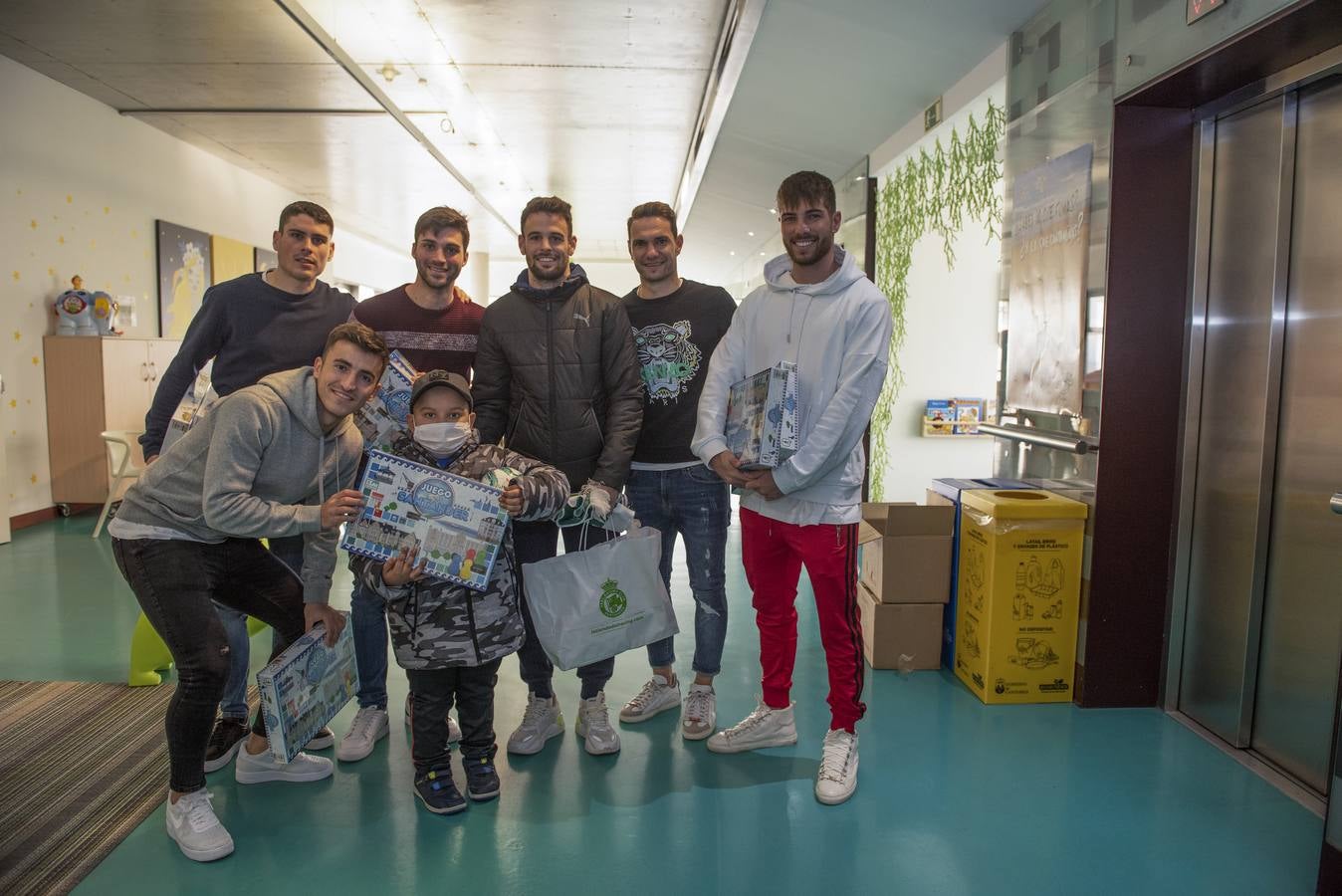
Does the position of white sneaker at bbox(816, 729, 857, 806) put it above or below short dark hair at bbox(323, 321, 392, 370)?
below

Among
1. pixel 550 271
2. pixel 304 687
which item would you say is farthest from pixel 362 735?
pixel 550 271

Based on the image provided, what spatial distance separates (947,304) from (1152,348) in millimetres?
3173

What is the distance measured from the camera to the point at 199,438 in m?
2.15

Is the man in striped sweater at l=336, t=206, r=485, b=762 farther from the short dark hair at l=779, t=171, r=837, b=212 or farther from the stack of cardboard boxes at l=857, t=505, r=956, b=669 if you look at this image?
the stack of cardboard boxes at l=857, t=505, r=956, b=669

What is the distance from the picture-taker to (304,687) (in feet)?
7.49

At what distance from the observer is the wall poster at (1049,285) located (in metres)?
3.15

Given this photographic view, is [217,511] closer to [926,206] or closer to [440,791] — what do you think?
[440,791]

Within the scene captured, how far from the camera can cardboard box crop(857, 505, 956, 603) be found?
11.3ft

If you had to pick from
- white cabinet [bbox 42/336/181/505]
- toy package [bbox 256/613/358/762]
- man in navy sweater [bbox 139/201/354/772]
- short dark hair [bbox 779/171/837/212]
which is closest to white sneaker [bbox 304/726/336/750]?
man in navy sweater [bbox 139/201/354/772]

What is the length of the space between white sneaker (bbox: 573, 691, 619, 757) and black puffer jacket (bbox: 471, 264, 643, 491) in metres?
0.74

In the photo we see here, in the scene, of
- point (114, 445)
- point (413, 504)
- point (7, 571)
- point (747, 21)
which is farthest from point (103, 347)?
point (413, 504)

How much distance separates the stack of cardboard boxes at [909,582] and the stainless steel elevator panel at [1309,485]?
109 centimetres

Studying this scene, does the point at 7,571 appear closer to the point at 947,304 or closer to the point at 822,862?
the point at 822,862

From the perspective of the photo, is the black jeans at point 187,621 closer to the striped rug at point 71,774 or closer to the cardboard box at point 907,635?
the striped rug at point 71,774
